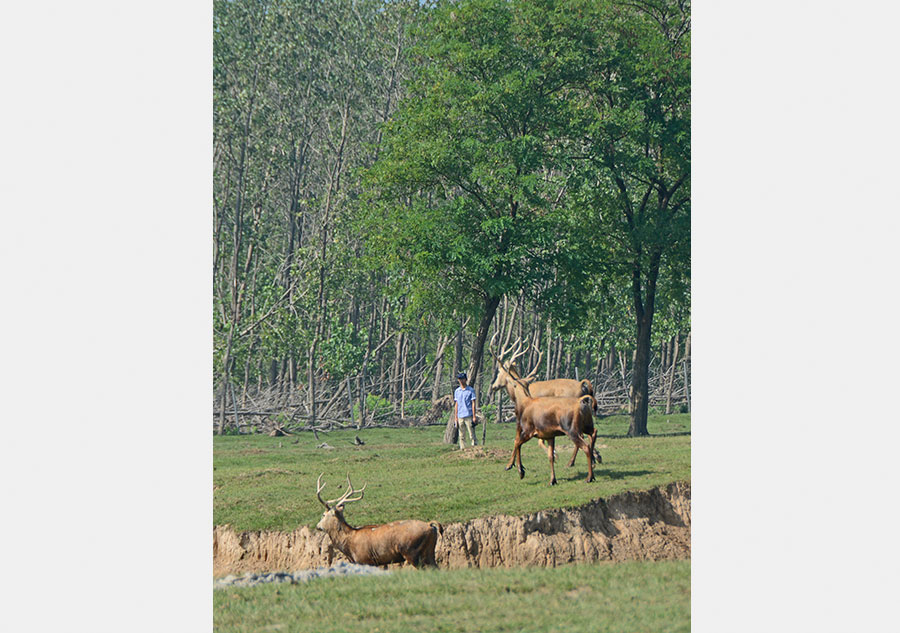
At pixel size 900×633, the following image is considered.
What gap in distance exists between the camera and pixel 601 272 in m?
13.4

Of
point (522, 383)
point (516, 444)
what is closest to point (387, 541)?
point (516, 444)

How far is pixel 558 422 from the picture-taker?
1185 centimetres

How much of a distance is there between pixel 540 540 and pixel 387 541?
1585 millimetres

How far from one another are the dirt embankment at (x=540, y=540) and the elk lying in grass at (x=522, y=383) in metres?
0.99

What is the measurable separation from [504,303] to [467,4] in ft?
13.3

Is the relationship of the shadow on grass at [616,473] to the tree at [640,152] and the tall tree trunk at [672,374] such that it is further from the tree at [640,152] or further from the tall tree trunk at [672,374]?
the tree at [640,152]

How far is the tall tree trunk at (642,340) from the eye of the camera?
13148 millimetres

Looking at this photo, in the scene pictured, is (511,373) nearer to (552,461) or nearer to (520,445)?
(520,445)

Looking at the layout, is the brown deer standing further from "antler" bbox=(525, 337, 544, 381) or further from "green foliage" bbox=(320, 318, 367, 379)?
"green foliage" bbox=(320, 318, 367, 379)

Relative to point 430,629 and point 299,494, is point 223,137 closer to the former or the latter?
point 299,494

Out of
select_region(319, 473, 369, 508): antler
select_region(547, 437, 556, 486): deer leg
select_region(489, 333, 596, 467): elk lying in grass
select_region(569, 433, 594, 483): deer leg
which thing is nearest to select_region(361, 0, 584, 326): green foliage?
select_region(489, 333, 596, 467): elk lying in grass

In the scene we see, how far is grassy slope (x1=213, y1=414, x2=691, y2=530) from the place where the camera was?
38.4 ft

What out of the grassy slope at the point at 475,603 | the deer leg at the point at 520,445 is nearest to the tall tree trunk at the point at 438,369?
the deer leg at the point at 520,445

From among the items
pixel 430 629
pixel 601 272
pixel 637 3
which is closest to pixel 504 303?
pixel 601 272
